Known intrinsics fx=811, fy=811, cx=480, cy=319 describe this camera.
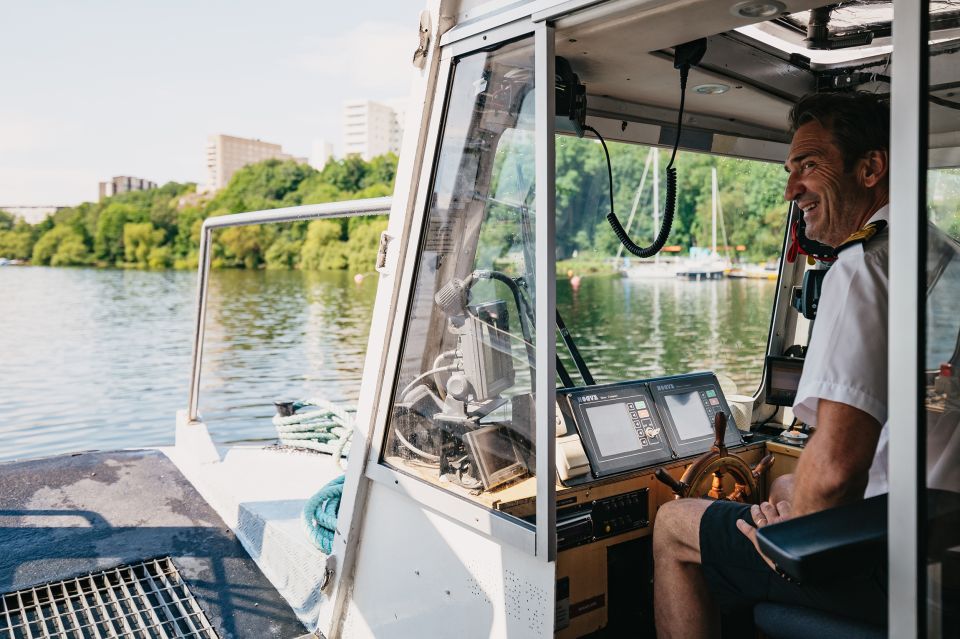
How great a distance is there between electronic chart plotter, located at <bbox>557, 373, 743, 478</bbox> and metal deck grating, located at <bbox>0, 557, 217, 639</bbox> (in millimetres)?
1385

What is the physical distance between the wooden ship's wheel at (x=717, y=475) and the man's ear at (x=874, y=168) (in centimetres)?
80

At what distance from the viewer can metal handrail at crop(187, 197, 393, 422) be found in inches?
109

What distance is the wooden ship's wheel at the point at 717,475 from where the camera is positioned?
2262 mm

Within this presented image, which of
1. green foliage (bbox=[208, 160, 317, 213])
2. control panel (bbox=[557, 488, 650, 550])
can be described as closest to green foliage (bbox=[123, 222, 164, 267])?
green foliage (bbox=[208, 160, 317, 213])

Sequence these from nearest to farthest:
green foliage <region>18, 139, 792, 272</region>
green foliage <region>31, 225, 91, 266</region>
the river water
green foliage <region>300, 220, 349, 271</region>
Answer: green foliage <region>18, 139, 792, 272</region>, the river water, green foliage <region>300, 220, 349, 271</region>, green foliage <region>31, 225, 91, 266</region>

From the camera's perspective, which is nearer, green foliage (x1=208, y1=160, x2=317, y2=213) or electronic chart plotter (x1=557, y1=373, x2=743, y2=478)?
electronic chart plotter (x1=557, y1=373, x2=743, y2=478)

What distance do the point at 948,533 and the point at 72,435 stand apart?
15.9 meters

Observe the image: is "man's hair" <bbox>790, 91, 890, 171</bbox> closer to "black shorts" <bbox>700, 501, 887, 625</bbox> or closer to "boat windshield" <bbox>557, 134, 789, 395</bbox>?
"boat windshield" <bbox>557, 134, 789, 395</bbox>

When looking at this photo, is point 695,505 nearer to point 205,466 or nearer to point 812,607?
point 812,607

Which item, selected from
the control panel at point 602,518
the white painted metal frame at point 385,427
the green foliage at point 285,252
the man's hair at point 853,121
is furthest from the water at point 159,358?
the man's hair at point 853,121

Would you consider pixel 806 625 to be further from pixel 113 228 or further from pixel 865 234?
pixel 113 228

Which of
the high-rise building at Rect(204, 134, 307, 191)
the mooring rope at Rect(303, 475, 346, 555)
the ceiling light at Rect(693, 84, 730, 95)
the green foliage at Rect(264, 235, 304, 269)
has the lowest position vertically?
the mooring rope at Rect(303, 475, 346, 555)

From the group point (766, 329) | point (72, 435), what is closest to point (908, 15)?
point (766, 329)

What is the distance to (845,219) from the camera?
5.94 feet
